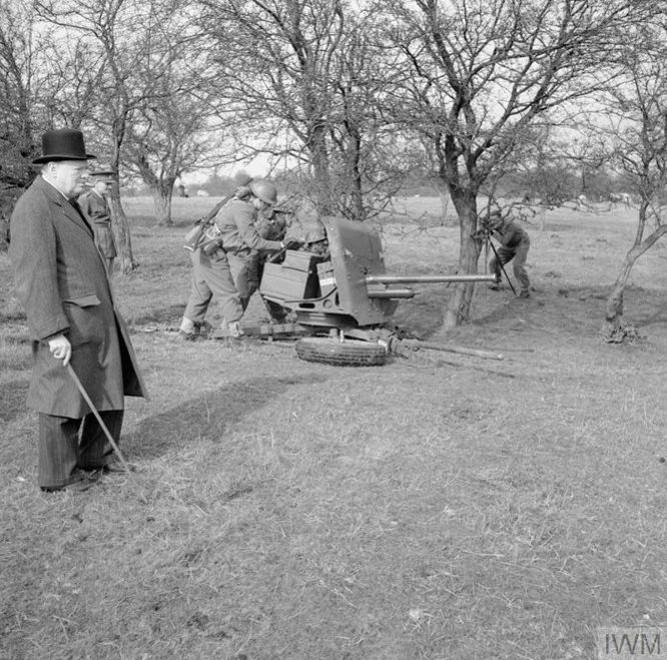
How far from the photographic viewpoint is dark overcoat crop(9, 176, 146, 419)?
4.22 metres

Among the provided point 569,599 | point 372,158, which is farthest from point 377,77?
point 569,599

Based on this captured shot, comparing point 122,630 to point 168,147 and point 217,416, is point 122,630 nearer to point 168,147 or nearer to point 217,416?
point 217,416

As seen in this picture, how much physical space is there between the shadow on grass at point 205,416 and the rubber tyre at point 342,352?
2.22ft

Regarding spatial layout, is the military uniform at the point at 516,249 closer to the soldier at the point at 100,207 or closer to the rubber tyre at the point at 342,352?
the rubber tyre at the point at 342,352

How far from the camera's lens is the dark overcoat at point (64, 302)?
166 inches

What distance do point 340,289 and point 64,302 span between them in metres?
4.60

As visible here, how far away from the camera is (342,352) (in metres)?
8.18

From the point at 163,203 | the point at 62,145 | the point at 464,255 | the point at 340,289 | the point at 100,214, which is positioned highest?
the point at 62,145

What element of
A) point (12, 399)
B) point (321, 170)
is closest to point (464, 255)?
point (321, 170)

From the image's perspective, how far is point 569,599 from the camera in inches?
148

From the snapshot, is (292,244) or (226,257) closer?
(292,244)

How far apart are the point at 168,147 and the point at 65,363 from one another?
1849 centimetres

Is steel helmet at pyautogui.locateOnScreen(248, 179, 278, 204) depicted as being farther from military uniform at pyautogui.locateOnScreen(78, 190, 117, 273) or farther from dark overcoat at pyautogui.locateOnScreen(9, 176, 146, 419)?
dark overcoat at pyautogui.locateOnScreen(9, 176, 146, 419)

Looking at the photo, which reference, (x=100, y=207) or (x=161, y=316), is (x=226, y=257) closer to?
(x=100, y=207)
